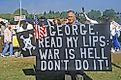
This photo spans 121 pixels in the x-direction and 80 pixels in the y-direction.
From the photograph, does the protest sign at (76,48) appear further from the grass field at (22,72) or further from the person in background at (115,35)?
the person in background at (115,35)

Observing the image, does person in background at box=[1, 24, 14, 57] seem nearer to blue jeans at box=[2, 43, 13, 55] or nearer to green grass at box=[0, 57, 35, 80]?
blue jeans at box=[2, 43, 13, 55]

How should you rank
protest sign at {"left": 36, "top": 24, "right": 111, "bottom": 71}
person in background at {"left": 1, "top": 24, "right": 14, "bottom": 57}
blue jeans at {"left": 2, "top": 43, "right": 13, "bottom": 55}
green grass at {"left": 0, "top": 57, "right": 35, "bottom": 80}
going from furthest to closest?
blue jeans at {"left": 2, "top": 43, "right": 13, "bottom": 55} < person in background at {"left": 1, "top": 24, "right": 14, "bottom": 57} < green grass at {"left": 0, "top": 57, "right": 35, "bottom": 80} < protest sign at {"left": 36, "top": 24, "right": 111, "bottom": 71}

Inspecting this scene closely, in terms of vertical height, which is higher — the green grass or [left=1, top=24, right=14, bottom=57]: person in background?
[left=1, top=24, right=14, bottom=57]: person in background

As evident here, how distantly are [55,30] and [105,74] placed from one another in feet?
11.6

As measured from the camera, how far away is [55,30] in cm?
819

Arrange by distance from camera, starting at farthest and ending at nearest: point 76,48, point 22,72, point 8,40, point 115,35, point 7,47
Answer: point 115,35 → point 8,40 → point 7,47 → point 22,72 → point 76,48

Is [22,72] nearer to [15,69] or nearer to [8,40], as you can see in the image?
[15,69]

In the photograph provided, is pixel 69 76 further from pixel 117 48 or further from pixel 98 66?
pixel 117 48

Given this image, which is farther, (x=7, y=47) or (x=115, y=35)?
(x=115, y=35)

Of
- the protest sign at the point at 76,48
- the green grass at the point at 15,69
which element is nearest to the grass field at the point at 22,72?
the green grass at the point at 15,69

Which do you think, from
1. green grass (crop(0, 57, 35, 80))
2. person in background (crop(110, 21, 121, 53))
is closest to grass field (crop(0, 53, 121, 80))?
green grass (crop(0, 57, 35, 80))

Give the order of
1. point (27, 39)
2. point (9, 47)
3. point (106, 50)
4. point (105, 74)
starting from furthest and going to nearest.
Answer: point (9, 47) < point (105, 74) < point (27, 39) < point (106, 50)

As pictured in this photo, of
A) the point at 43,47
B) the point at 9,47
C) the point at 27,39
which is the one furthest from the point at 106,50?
the point at 9,47

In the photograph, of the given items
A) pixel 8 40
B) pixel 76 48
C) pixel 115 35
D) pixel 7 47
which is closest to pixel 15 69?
pixel 76 48
